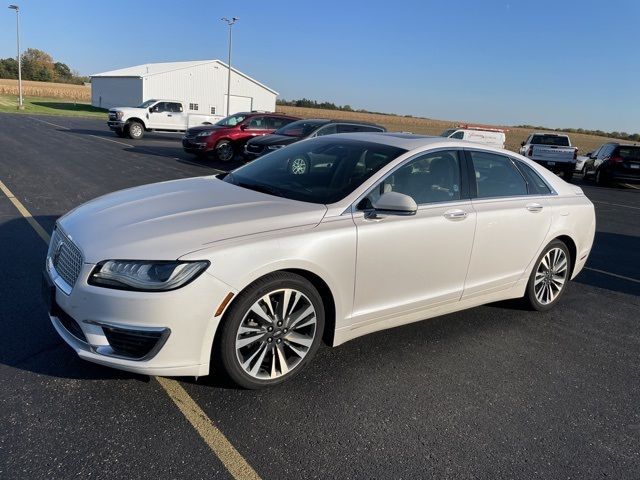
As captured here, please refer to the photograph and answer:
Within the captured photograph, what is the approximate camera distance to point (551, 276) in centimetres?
502

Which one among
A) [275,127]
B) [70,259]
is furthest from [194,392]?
[275,127]

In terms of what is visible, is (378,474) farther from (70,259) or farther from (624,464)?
(70,259)

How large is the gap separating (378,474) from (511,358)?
1.87 m

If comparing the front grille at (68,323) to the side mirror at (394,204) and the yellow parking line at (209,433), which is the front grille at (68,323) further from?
the side mirror at (394,204)

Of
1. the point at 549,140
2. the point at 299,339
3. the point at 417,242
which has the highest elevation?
the point at 549,140

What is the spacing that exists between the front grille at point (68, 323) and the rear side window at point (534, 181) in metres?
3.89

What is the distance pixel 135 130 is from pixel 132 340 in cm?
2364

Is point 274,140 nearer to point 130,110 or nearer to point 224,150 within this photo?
point 224,150

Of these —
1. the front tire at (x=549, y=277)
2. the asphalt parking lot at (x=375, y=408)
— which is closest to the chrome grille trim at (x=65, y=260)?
the asphalt parking lot at (x=375, y=408)

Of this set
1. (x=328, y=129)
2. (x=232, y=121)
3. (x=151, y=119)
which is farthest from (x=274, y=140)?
(x=151, y=119)

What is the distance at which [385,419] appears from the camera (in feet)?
10.0

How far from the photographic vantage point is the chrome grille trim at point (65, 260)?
3.02 metres

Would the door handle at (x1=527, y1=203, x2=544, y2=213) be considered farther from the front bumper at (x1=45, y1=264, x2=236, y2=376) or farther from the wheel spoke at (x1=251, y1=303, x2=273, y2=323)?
the front bumper at (x1=45, y1=264, x2=236, y2=376)

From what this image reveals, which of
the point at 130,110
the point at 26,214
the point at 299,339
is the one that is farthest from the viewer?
the point at 130,110
